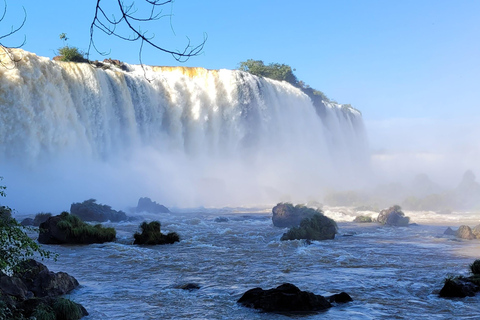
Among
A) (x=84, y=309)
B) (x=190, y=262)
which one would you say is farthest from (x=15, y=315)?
(x=190, y=262)

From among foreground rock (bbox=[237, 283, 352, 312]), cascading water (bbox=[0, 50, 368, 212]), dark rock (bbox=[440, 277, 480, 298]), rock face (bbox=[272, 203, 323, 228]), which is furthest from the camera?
cascading water (bbox=[0, 50, 368, 212])

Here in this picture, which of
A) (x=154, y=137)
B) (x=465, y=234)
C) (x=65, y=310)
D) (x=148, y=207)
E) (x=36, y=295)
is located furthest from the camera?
(x=154, y=137)

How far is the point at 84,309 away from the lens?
26.6 ft

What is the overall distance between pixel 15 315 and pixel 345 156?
2400 inches

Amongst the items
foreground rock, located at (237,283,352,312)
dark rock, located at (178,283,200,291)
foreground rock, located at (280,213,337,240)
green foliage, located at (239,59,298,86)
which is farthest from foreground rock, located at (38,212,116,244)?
green foliage, located at (239,59,298,86)

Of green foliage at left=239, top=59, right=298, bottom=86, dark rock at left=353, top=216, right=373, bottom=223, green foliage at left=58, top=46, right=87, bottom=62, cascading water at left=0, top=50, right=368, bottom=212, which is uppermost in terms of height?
green foliage at left=239, top=59, right=298, bottom=86

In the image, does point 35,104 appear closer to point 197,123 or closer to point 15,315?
point 197,123

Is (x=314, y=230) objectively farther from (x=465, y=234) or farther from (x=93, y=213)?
(x=93, y=213)

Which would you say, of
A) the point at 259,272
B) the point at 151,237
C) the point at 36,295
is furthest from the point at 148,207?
the point at 36,295

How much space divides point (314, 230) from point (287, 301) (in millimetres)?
10127

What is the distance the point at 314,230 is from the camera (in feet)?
60.3

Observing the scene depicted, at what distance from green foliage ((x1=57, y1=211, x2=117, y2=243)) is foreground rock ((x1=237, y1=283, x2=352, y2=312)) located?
9.06 m

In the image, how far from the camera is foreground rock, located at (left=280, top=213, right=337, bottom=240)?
1789 centimetres

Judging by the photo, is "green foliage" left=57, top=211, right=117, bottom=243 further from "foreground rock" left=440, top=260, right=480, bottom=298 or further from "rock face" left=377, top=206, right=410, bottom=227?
"rock face" left=377, top=206, right=410, bottom=227
